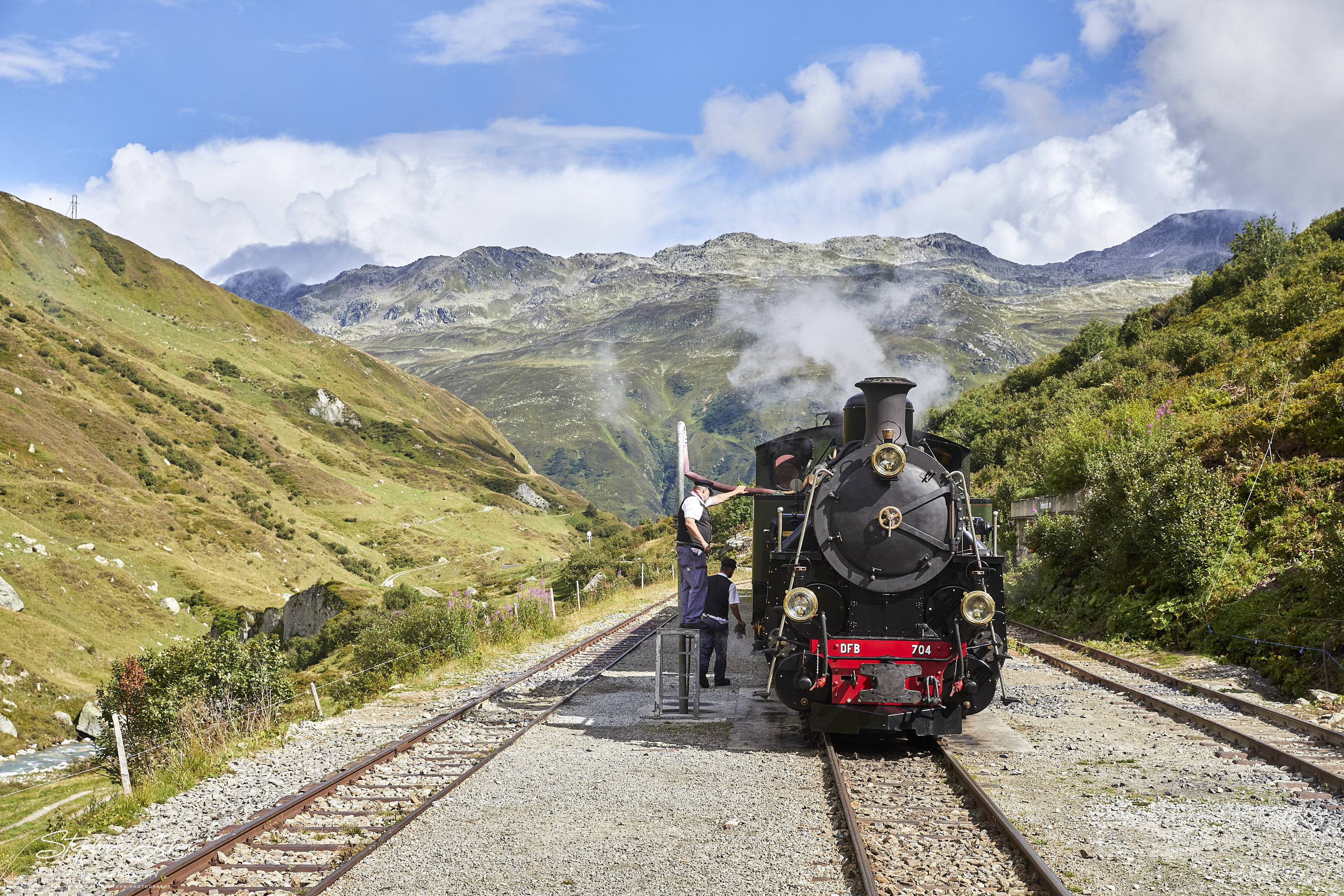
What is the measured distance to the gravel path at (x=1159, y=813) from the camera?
6.34 metres

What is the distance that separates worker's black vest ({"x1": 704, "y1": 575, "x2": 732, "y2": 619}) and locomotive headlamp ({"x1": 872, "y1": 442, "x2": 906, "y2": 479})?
3643 mm

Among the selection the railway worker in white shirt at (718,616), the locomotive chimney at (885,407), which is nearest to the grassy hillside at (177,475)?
the railway worker in white shirt at (718,616)

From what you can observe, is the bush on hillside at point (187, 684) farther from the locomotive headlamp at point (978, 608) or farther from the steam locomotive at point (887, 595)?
the locomotive headlamp at point (978, 608)

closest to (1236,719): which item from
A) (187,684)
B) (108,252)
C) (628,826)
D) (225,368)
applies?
(628,826)

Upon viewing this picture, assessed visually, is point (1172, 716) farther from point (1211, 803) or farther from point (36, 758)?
point (36, 758)

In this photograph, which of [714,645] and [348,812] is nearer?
[348,812]

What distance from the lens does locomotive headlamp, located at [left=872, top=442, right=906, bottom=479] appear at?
32.8 feet

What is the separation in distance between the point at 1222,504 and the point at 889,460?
36.6 feet

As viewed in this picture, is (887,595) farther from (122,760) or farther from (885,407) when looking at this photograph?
(122,760)

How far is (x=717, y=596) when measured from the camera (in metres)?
13.2

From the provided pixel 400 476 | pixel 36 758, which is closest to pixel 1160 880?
pixel 36 758

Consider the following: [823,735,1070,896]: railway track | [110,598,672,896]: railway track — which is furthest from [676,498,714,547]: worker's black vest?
[823,735,1070,896]: railway track

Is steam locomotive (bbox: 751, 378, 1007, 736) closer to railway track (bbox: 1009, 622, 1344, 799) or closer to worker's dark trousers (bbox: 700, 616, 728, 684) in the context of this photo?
railway track (bbox: 1009, 622, 1344, 799)

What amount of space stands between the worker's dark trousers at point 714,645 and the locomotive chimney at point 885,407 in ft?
12.7
